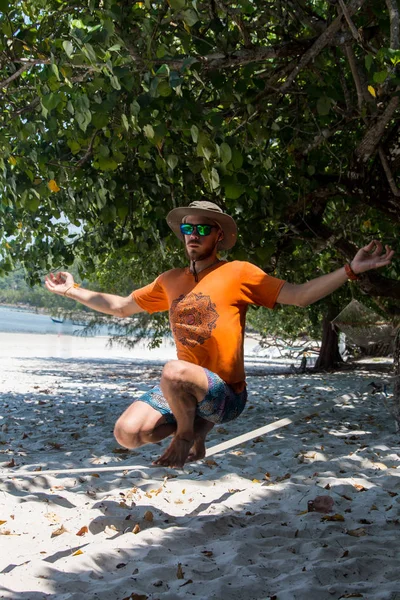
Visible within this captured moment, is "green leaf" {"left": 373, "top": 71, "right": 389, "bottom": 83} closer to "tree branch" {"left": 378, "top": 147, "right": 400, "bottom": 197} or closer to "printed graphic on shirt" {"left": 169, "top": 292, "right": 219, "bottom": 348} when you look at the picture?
"printed graphic on shirt" {"left": 169, "top": 292, "right": 219, "bottom": 348}

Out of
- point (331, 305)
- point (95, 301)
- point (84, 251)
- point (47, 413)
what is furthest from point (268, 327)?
point (95, 301)

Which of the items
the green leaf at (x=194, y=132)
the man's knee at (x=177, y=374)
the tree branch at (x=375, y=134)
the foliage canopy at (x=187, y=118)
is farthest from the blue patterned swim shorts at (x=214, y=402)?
the tree branch at (x=375, y=134)

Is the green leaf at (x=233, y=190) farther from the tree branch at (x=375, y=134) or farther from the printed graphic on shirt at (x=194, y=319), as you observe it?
the printed graphic on shirt at (x=194, y=319)

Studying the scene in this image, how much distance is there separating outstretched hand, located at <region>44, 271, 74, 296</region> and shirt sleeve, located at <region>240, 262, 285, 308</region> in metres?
0.99

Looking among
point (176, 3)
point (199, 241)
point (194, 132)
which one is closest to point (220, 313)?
point (199, 241)

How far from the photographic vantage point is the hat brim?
3.46m

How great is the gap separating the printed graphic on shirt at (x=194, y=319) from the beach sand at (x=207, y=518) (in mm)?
1299

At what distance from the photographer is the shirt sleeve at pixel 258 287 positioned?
135 inches

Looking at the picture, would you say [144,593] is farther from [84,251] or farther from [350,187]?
[84,251]

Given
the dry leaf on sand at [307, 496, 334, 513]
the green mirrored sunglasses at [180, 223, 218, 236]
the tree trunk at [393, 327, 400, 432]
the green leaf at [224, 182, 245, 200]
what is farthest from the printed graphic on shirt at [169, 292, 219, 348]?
the tree trunk at [393, 327, 400, 432]

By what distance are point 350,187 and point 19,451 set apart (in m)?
4.42

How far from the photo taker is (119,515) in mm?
5199

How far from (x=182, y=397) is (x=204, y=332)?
0.32 m

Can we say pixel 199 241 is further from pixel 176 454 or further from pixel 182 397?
pixel 176 454
